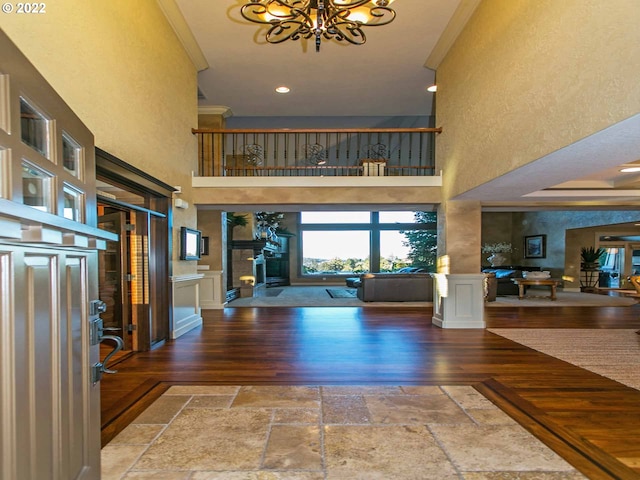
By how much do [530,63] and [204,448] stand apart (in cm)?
394

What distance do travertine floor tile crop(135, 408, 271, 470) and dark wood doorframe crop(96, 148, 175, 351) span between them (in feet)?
7.01

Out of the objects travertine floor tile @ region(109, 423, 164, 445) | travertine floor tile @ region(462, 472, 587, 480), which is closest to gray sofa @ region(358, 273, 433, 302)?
travertine floor tile @ region(109, 423, 164, 445)

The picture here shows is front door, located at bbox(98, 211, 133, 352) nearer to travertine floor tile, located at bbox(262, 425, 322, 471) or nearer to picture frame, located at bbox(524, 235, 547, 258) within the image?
travertine floor tile, located at bbox(262, 425, 322, 471)

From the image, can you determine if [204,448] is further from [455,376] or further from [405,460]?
[455,376]

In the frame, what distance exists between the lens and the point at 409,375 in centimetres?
350

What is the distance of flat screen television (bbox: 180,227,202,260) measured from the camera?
210 inches

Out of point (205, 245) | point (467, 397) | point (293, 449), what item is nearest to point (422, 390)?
point (467, 397)

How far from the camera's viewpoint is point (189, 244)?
5570 millimetres

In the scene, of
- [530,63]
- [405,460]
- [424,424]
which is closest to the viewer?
[405,460]

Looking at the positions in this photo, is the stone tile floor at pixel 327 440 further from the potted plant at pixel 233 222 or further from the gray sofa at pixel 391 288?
the potted plant at pixel 233 222

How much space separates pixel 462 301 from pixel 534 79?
11.3 feet

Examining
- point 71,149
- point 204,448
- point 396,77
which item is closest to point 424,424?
point 204,448

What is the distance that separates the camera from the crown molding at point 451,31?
482cm

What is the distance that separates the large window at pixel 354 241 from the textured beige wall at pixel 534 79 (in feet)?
29.2
